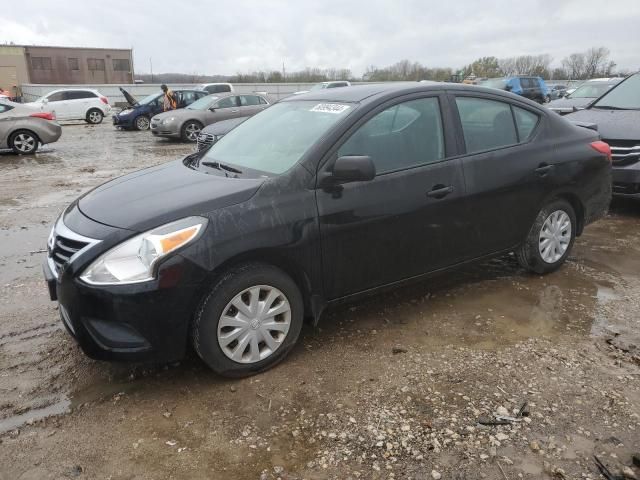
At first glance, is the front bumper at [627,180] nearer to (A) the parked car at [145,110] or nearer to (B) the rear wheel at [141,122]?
(A) the parked car at [145,110]

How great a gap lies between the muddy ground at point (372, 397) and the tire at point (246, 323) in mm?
134

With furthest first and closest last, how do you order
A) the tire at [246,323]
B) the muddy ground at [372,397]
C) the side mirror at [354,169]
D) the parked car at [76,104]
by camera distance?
the parked car at [76,104]
the side mirror at [354,169]
the tire at [246,323]
the muddy ground at [372,397]

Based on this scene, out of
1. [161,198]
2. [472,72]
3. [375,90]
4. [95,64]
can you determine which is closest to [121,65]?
[95,64]

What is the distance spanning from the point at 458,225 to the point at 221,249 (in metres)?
1.89

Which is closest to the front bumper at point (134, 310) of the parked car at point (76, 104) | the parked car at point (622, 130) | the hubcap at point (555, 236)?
the hubcap at point (555, 236)

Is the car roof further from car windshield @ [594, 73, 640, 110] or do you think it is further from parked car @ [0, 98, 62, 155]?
parked car @ [0, 98, 62, 155]

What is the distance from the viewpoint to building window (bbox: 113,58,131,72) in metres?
71.2

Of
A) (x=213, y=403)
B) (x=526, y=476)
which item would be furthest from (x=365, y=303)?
A: (x=526, y=476)

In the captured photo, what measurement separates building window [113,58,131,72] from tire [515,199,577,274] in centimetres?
7675

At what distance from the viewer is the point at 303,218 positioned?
3.19 m

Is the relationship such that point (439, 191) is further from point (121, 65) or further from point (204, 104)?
point (121, 65)

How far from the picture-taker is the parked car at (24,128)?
41.8 feet

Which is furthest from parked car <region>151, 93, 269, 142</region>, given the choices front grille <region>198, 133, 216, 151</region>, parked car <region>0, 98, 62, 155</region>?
front grille <region>198, 133, 216, 151</region>

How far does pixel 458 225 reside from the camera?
12.8ft
